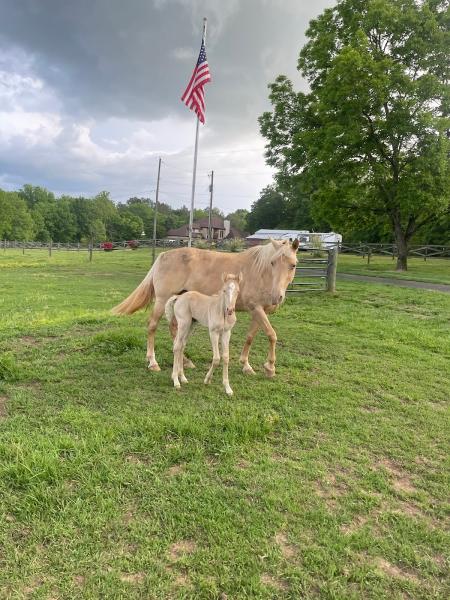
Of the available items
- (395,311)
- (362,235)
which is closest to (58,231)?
(362,235)

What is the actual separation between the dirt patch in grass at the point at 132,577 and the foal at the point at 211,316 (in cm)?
242

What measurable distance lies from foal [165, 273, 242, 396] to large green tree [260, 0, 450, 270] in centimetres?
1716

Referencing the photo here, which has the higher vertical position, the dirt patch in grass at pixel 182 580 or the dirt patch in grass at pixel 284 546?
the dirt patch in grass at pixel 284 546

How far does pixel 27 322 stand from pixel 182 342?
15.3 feet

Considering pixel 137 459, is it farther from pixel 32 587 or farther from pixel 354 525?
pixel 354 525

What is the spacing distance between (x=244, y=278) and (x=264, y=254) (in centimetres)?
43

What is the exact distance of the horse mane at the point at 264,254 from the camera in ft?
16.3

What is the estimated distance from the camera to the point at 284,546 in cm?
228

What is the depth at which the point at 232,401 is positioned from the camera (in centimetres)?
423

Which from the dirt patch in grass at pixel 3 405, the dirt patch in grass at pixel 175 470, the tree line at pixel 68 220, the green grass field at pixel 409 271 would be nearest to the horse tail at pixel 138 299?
the dirt patch in grass at pixel 3 405

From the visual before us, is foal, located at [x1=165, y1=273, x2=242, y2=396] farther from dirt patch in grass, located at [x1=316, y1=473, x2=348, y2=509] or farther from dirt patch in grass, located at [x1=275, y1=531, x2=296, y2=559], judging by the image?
dirt patch in grass, located at [x1=275, y1=531, x2=296, y2=559]

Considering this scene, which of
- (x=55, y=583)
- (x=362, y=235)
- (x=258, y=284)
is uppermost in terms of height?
(x=362, y=235)

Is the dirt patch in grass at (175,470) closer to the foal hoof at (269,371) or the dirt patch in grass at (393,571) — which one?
the dirt patch in grass at (393,571)

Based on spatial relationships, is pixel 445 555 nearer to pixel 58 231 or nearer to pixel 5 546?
pixel 5 546
